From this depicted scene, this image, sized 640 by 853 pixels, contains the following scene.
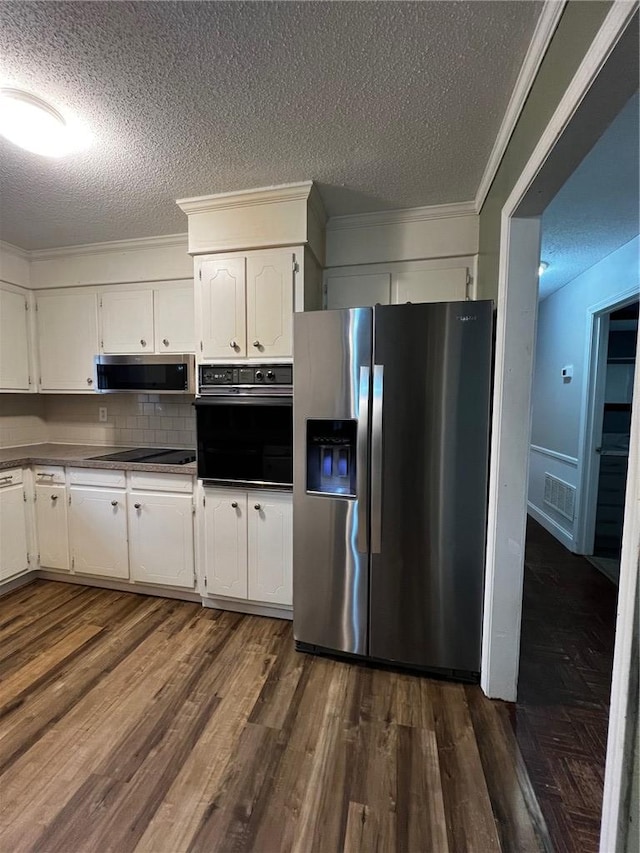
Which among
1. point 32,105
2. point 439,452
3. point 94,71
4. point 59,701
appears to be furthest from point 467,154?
point 59,701

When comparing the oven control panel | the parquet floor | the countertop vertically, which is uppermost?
the oven control panel

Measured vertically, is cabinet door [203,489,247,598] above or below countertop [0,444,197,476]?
below

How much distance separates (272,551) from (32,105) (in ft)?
7.47

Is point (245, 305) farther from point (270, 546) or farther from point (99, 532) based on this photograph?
point (99, 532)

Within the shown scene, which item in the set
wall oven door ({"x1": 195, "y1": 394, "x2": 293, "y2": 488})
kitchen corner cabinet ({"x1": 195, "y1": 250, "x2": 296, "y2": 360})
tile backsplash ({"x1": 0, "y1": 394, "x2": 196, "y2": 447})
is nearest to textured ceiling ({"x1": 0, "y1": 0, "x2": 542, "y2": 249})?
kitchen corner cabinet ({"x1": 195, "y1": 250, "x2": 296, "y2": 360})

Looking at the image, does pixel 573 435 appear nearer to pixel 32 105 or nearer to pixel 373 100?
pixel 373 100

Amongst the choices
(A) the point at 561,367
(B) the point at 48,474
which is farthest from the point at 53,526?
(A) the point at 561,367

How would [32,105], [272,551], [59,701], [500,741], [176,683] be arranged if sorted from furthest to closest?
[272,551], [176,683], [59,701], [500,741], [32,105]

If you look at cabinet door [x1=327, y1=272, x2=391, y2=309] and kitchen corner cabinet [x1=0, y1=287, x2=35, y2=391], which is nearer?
cabinet door [x1=327, y1=272, x2=391, y2=309]

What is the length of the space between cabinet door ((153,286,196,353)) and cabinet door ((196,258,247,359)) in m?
0.42

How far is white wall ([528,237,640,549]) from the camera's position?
304 cm

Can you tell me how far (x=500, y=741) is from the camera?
1.54 m

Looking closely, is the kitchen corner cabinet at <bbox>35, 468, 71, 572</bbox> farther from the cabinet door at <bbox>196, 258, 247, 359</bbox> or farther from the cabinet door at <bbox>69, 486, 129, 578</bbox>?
the cabinet door at <bbox>196, 258, 247, 359</bbox>

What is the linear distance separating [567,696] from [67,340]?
3.85 meters
